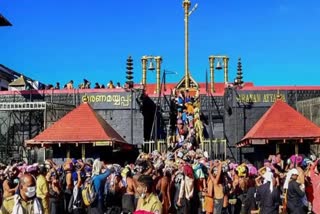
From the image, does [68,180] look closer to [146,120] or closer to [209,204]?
[209,204]

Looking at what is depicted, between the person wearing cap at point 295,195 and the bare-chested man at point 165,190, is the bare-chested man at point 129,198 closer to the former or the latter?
the bare-chested man at point 165,190

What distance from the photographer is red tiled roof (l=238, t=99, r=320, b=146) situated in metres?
25.6

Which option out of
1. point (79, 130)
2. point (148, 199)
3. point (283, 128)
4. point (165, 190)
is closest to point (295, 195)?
point (165, 190)

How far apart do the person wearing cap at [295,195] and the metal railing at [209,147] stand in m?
15.5

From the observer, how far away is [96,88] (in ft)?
104

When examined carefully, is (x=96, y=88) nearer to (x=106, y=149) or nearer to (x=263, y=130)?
(x=106, y=149)

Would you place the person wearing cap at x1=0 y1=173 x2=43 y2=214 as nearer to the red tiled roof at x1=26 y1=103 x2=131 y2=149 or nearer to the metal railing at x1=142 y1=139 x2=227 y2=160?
the red tiled roof at x1=26 y1=103 x2=131 y2=149

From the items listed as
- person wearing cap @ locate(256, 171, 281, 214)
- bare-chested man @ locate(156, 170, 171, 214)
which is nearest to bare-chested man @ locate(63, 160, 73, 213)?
bare-chested man @ locate(156, 170, 171, 214)

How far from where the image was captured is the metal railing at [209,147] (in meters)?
28.1

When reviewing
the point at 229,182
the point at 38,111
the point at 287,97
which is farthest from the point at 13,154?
the point at 229,182

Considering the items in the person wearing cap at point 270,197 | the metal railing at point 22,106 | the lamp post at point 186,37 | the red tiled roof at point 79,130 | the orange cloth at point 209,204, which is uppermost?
the lamp post at point 186,37

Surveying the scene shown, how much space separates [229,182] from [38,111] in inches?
667

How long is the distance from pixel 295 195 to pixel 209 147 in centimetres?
1653

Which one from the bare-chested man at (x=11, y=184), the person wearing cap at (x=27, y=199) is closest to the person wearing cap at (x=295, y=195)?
the bare-chested man at (x=11, y=184)
